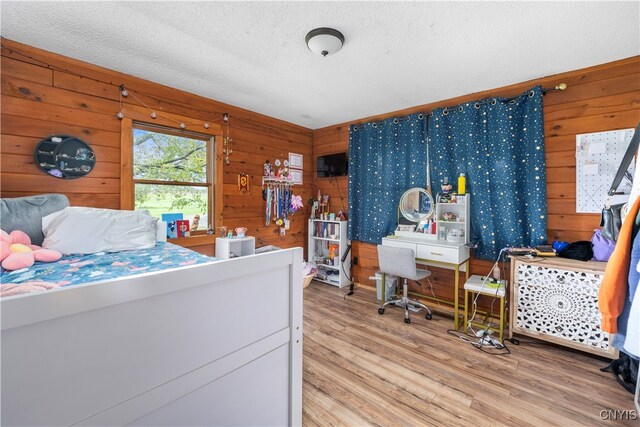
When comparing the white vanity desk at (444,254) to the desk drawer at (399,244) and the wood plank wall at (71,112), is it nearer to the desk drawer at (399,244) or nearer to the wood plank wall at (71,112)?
the desk drawer at (399,244)

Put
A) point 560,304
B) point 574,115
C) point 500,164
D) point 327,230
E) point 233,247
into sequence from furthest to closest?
point 327,230 → point 233,247 → point 500,164 → point 574,115 → point 560,304

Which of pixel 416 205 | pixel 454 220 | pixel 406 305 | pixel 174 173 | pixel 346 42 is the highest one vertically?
pixel 346 42

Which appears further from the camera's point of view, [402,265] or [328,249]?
[328,249]

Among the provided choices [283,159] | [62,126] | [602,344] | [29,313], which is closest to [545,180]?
[602,344]

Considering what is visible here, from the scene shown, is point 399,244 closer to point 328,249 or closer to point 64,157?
point 328,249

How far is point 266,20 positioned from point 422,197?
2417 mm

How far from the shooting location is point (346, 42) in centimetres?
192

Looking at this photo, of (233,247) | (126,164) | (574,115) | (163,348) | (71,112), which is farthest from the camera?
(233,247)

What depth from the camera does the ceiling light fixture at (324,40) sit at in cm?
178

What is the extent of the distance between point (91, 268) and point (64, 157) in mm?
1232

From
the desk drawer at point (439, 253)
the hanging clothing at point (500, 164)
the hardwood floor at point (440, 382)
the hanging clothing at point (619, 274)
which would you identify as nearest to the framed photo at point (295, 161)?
the hanging clothing at point (500, 164)

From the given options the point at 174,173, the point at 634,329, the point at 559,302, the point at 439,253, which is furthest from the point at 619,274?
the point at 174,173

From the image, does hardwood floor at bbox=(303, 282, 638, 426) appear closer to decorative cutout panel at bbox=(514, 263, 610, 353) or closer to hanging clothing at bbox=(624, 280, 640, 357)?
decorative cutout panel at bbox=(514, 263, 610, 353)

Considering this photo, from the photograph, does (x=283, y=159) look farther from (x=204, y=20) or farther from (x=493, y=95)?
(x=493, y=95)
